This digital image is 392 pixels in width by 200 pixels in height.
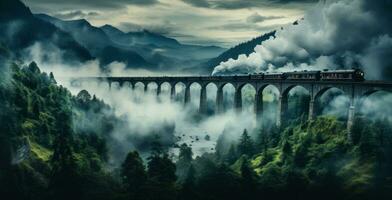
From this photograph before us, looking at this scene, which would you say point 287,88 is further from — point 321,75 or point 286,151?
point 286,151

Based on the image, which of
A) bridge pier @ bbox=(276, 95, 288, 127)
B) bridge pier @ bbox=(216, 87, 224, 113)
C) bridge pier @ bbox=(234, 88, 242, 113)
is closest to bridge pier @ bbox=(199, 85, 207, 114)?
bridge pier @ bbox=(216, 87, 224, 113)

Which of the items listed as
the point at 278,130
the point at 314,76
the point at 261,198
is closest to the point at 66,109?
the point at 278,130

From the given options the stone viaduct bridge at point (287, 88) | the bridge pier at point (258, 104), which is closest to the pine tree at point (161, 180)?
the stone viaduct bridge at point (287, 88)

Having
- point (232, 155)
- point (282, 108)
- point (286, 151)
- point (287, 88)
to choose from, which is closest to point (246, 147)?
point (232, 155)

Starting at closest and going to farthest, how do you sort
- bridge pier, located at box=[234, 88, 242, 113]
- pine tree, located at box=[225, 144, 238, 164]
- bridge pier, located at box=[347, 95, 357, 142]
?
bridge pier, located at box=[347, 95, 357, 142]
pine tree, located at box=[225, 144, 238, 164]
bridge pier, located at box=[234, 88, 242, 113]

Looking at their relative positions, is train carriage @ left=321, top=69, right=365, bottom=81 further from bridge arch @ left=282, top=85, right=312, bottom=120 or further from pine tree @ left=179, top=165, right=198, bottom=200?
pine tree @ left=179, top=165, right=198, bottom=200

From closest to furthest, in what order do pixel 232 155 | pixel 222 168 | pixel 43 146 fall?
pixel 222 168, pixel 43 146, pixel 232 155
